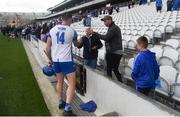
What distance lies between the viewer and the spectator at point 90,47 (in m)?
7.87

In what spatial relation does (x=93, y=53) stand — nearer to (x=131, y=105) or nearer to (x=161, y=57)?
(x=161, y=57)

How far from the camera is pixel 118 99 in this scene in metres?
5.39

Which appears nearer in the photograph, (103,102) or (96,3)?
Result: (103,102)

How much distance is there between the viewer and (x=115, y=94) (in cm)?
553

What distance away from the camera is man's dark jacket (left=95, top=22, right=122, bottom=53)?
23.4 ft

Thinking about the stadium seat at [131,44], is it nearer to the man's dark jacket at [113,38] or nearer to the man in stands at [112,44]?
the man in stands at [112,44]

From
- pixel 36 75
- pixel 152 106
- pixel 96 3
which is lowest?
pixel 36 75

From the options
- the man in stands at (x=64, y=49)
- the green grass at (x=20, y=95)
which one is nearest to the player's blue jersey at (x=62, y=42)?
the man in stands at (x=64, y=49)

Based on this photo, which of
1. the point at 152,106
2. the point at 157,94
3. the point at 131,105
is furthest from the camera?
the point at 157,94

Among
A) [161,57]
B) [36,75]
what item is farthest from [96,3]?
[161,57]

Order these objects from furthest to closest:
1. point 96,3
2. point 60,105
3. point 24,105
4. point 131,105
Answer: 1. point 96,3
2. point 24,105
3. point 60,105
4. point 131,105

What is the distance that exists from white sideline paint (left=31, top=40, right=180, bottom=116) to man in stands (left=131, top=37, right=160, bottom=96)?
316 millimetres

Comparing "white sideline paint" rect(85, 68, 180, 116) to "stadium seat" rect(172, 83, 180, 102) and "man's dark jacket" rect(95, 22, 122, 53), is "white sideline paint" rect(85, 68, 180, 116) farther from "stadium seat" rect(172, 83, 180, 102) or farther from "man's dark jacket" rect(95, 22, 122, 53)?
"stadium seat" rect(172, 83, 180, 102)

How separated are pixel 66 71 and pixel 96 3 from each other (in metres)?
49.3
